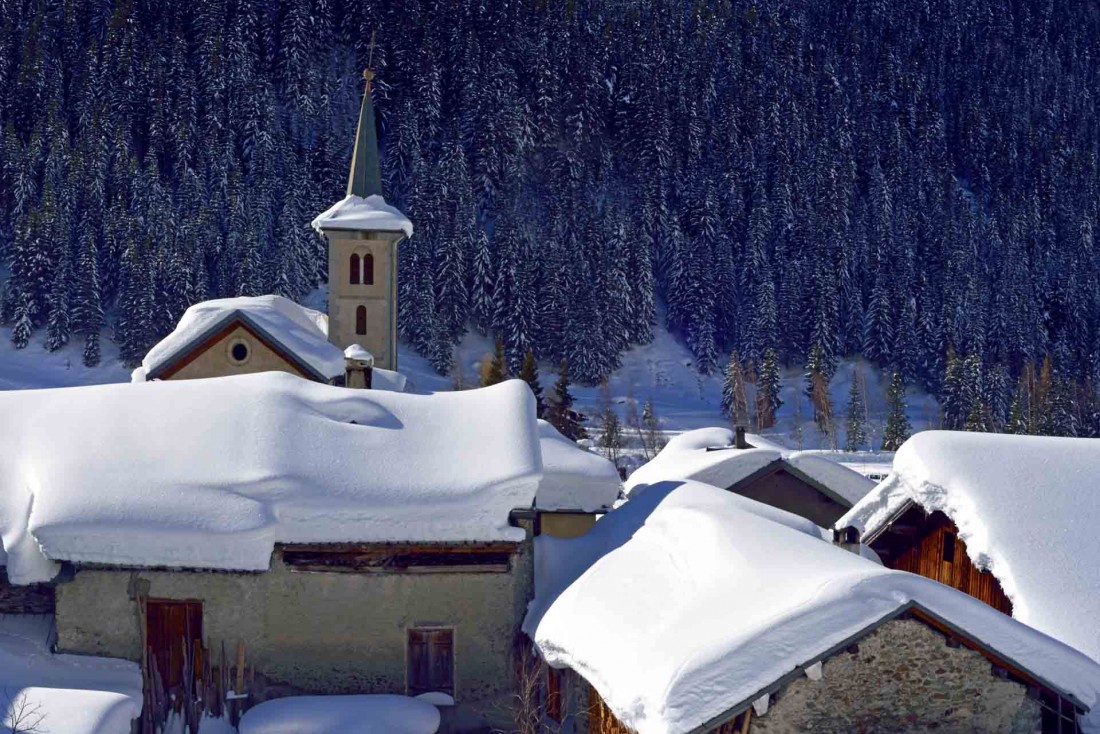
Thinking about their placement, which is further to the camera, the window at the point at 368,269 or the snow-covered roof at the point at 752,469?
the window at the point at 368,269

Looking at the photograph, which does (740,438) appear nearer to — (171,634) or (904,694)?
(171,634)

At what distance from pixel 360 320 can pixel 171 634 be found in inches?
1120

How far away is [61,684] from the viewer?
584 inches

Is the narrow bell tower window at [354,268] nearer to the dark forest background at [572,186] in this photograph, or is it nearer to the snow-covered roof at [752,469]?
the snow-covered roof at [752,469]

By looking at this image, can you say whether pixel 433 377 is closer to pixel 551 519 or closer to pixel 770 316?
pixel 770 316

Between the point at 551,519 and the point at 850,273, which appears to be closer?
the point at 551,519

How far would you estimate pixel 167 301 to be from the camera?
292ft

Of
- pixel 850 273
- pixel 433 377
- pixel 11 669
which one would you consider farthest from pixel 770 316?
pixel 11 669

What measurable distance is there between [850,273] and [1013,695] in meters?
112

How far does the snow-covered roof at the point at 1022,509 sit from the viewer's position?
14.3 m

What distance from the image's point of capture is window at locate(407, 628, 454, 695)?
638 inches

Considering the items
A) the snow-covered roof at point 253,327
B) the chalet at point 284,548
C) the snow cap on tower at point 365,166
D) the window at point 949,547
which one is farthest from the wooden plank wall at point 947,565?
the snow cap on tower at point 365,166

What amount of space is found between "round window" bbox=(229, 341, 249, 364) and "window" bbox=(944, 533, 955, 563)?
20.4m

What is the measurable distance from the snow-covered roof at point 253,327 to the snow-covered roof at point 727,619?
60.6 ft
